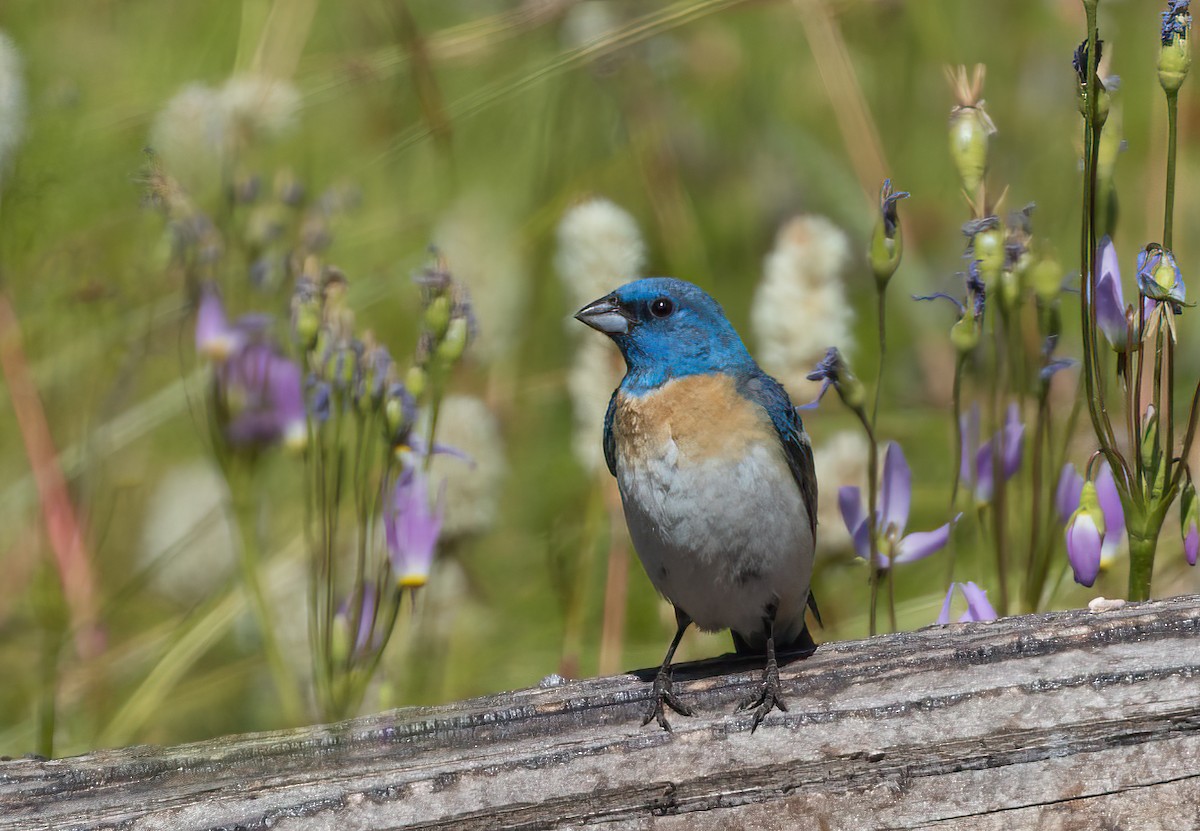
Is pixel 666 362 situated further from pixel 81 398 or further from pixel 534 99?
pixel 534 99

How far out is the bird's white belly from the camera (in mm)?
2400

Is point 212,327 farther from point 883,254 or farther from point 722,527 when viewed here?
point 883,254

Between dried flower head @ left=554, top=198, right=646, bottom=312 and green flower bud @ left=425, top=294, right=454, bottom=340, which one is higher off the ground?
dried flower head @ left=554, top=198, right=646, bottom=312

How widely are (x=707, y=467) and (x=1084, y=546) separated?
2.01 ft

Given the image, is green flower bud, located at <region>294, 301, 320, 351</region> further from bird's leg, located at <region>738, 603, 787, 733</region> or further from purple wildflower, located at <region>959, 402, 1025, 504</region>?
purple wildflower, located at <region>959, 402, 1025, 504</region>

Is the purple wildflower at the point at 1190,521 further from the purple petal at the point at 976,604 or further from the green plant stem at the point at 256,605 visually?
the green plant stem at the point at 256,605

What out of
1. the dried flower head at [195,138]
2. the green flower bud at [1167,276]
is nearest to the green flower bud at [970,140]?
the green flower bud at [1167,276]

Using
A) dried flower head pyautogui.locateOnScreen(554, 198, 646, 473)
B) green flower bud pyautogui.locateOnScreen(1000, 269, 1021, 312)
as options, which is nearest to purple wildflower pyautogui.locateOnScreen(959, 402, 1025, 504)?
green flower bud pyautogui.locateOnScreen(1000, 269, 1021, 312)

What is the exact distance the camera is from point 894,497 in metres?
2.58

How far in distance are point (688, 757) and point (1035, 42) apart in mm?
3913

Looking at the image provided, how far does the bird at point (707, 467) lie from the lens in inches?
94.7

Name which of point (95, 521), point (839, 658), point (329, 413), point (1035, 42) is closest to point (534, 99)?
point (1035, 42)

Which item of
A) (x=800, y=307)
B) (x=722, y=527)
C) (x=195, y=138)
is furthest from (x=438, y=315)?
(x=195, y=138)

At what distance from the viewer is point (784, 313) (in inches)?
114
